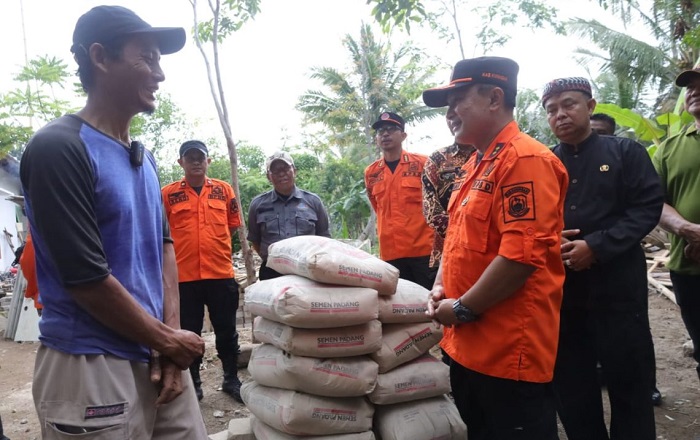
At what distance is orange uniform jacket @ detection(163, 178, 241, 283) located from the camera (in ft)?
13.8

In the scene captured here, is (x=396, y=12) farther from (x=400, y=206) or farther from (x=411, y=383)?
(x=411, y=383)

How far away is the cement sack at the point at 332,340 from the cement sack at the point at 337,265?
23 cm

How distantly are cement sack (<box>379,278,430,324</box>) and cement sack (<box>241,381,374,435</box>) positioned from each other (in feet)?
1.54

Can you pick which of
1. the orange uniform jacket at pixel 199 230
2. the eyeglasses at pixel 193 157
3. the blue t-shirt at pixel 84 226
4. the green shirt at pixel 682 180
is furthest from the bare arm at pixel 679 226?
the eyeglasses at pixel 193 157

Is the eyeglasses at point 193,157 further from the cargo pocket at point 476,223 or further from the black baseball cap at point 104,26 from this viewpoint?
the cargo pocket at point 476,223

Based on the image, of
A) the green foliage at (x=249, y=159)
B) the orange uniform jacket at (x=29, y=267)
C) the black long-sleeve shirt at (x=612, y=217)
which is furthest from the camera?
the green foliage at (x=249, y=159)

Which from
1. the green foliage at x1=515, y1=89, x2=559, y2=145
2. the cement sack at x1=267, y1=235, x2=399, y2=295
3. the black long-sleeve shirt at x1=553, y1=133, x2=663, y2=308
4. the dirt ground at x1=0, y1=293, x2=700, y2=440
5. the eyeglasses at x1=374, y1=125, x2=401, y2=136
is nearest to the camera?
the black long-sleeve shirt at x1=553, y1=133, x2=663, y2=308

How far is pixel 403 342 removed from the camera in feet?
Result: 8.84

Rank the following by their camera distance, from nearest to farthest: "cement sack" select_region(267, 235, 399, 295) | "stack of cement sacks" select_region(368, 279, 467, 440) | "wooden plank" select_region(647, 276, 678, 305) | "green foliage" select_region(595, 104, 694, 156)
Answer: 1. "cement sack" select_region(267, 235, 399, 295)
2. "stack of cement sacks" select_region(368, 279, 467, 440)
3. "green foliage" select_region(595, 104, 694, 156)
4. "wooden plank" select_region(647, 276, 678, 305)

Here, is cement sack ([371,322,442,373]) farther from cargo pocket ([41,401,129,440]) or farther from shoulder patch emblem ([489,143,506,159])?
cargo pocket ([41,401,129,440])

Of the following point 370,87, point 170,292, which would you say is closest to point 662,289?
point 170,292

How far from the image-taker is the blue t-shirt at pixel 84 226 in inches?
50.3

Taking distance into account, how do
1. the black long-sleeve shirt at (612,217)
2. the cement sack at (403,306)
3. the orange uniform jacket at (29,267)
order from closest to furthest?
the orange uniform jacket at (29,267) < the black long-sleeve shirt at (612,217) < the cement sack at (403,306)

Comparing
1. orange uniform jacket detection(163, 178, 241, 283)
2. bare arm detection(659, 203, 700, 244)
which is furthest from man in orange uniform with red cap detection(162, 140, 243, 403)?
bare arm detection(659, 203, 700, 244)
